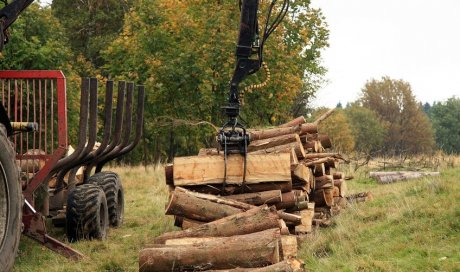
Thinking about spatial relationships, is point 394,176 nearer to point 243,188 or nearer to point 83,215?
point 243,188

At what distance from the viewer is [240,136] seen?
865 cm

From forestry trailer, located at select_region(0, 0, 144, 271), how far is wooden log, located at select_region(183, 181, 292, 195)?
1343 mm

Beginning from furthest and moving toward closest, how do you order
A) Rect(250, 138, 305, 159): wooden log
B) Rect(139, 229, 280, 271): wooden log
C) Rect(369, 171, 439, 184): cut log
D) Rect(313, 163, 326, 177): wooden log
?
Rect(369, 171, 439, 184): cut log, Rect(313, 163, 326, 177): wooden log, Rect(250, 138, 305, 159): wooden log, Rect(139, 229, 280, 271): wooden log

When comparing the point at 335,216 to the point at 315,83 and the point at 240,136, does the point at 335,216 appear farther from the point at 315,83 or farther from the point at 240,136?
the point at 315,83

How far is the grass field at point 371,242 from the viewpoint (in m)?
6.86

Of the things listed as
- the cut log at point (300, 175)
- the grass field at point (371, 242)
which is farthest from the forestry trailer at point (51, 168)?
the cut log at point (300, 175)

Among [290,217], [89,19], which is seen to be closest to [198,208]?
[290,217]

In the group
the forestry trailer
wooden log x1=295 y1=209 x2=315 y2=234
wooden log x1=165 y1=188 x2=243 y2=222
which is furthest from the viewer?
wooden log x1=295 y1=209 x2=315 y2=234

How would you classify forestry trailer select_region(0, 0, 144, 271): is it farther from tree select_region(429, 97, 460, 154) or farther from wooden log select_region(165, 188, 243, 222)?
tree select_region(429, 97, 460, 154)

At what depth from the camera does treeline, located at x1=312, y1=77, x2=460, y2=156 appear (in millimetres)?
87938

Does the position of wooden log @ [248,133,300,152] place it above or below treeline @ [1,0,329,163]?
below

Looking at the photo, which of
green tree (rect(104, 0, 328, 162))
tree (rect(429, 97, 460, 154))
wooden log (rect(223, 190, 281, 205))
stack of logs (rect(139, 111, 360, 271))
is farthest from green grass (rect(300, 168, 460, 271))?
tree (rect(429, 97, 460, 154))

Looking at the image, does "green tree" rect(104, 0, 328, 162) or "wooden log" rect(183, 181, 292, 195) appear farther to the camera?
"green tree" rect(104, 0, 328, 162)

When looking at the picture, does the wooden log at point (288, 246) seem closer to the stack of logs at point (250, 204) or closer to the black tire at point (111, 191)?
the stack of logs at point (250, 204)
